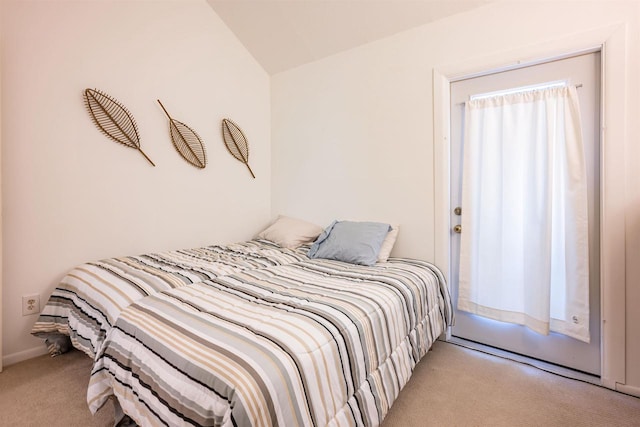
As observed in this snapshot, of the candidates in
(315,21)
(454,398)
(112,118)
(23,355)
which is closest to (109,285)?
(23,355)

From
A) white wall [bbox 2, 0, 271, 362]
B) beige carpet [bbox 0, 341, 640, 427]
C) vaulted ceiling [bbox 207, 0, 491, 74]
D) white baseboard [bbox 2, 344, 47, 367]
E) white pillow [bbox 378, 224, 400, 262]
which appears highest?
vaulted ceiling [bbox 207, 0, 491, 74]

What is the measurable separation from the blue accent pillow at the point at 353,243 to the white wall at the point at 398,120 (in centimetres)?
27

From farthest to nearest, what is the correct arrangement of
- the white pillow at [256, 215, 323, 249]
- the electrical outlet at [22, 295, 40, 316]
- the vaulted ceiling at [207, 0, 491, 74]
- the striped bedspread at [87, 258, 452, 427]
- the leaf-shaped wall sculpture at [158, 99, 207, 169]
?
the white pillow at [256, 215, 323, 249], the leaf-shaped wall sculpture at [158, 99, 207, 169], the vaulted ceiling at [207, 0, 491, 74], the electrical outlet at [22, 295, 40, 316], the striped bedspread at [87, 258, 452, 427]

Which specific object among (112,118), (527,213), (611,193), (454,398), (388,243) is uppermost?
(112,118)

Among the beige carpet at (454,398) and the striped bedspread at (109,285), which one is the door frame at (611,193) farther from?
the striped bedspread at (109,285)

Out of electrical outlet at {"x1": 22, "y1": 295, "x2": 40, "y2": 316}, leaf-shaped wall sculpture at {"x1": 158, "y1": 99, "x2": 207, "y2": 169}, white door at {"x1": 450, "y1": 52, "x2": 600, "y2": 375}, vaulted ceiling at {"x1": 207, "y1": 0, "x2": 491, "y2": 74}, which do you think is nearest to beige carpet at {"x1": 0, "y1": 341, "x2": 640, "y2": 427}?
white door at {"x1": 450, "y1": 52, "x2": 600, "y2": 375}

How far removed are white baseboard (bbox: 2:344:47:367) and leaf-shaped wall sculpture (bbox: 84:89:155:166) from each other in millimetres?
1475

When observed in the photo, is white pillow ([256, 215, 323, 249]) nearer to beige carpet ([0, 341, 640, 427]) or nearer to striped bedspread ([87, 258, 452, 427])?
striped bedspread ([87, 258, 452, 427])

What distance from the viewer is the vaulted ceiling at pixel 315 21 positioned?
85.4 inches

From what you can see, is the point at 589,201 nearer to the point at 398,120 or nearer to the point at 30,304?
the point at 398,120

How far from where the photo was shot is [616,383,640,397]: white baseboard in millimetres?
1574

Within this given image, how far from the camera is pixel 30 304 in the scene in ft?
6.11

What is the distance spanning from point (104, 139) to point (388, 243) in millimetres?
2214

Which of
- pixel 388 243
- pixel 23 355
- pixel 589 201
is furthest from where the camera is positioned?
pixel 388 243
